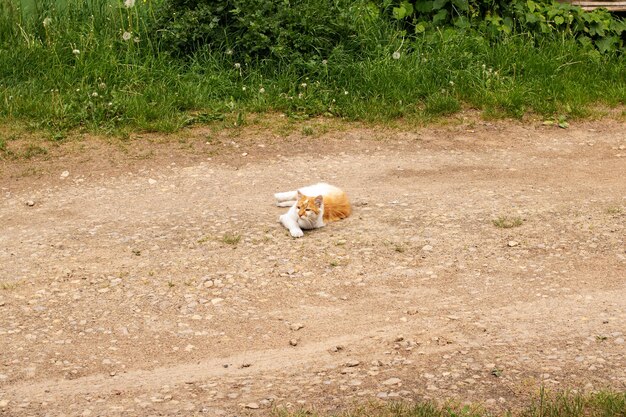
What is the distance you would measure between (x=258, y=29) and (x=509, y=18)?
306cm

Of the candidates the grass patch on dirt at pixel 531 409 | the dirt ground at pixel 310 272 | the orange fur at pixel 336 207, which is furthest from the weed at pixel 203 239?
the grass patch on dirt at pixel 531 409

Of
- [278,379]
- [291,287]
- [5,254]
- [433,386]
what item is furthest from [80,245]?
[433,386]

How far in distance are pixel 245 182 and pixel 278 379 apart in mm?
3245

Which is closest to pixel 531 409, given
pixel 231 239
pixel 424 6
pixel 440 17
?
pixel 231 239

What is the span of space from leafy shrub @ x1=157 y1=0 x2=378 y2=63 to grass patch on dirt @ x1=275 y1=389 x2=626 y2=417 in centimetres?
569

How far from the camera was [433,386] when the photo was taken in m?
5.25

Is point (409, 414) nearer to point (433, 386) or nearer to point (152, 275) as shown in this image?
point (433, 386)

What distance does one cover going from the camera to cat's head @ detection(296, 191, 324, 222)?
7148 mm

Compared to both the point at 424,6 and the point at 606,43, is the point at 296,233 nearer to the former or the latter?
the point at 424,6

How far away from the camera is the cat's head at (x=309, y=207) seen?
7.15 metres

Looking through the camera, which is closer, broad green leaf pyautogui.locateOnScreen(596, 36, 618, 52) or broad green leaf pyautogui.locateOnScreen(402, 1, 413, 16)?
broad green leaf pyautogui.locateOnScreen(402, 1, 413, 16)

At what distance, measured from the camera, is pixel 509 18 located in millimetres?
11164

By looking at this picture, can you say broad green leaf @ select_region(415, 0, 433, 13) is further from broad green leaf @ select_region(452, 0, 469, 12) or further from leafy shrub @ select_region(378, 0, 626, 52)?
broad green leaf @ select_region(452, 0, 469, 12)

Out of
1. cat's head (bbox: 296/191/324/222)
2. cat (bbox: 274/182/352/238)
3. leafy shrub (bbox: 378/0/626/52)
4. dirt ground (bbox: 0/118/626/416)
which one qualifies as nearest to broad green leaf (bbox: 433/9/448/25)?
leafy shrub (bbox: 378/0/626/52)
